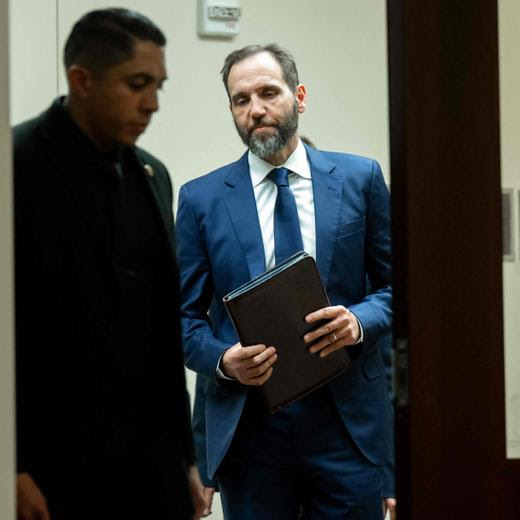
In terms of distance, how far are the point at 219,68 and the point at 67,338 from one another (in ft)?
7.91

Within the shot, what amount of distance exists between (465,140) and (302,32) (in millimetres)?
2377

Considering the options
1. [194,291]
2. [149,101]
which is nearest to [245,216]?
[194,291]

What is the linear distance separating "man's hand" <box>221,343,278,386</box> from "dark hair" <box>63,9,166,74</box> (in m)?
0.83

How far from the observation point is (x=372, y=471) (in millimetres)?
2564

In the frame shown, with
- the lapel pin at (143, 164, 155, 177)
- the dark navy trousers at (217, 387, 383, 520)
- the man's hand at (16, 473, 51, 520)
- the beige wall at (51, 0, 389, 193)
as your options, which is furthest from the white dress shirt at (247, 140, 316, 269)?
the beige wall at (51, 0, 389, 193)

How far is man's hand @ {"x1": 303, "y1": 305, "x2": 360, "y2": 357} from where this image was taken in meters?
2.43

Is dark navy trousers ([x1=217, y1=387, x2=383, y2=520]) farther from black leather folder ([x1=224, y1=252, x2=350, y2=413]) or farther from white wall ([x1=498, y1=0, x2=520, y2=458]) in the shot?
white wall ([x1=498, y1=0, x2=520, y2=458])

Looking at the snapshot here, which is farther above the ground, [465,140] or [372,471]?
[465,140]

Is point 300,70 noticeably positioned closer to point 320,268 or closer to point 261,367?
point 320,268

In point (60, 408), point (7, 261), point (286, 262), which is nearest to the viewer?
point (7, 261)

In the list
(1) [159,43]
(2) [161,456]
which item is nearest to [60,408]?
(2) [161,456]

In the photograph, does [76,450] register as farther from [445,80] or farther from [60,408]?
[445,80]

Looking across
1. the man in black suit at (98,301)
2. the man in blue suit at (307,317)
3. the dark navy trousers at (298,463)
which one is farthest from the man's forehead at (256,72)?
the man in black suit at (98,301)

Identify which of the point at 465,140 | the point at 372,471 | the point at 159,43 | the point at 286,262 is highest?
the point at 159,43
